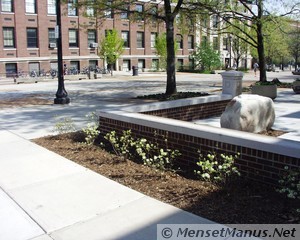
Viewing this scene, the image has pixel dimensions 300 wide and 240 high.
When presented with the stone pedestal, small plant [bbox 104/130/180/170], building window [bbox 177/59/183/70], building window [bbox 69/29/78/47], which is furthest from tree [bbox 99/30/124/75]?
small plant [bbox 104/130/180/170]

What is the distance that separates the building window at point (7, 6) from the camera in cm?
3922

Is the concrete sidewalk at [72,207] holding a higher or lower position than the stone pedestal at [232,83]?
lower

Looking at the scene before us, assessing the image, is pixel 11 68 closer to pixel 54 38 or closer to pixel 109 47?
pixel 54 38

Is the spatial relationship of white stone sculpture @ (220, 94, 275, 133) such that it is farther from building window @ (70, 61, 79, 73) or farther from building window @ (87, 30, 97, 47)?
building window @ (87, 30, 97, 47)

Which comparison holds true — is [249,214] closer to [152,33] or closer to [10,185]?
[10,185]

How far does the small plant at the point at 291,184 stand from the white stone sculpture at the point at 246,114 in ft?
11.1

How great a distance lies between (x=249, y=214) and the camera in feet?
13.6

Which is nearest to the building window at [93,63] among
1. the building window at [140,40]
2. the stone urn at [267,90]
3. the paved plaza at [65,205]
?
the building window at [140,40]

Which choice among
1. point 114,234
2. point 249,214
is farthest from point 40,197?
point 249,214

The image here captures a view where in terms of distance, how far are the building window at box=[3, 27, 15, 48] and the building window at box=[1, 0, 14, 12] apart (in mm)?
1959

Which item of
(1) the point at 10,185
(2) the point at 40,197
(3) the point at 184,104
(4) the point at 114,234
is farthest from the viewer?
(3) the point at 184,104

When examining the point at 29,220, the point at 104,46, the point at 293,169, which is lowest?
the point at 29,220

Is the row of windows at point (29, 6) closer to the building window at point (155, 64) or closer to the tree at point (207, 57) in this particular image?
the building window at point (155, 64)

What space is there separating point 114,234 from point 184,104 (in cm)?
676
